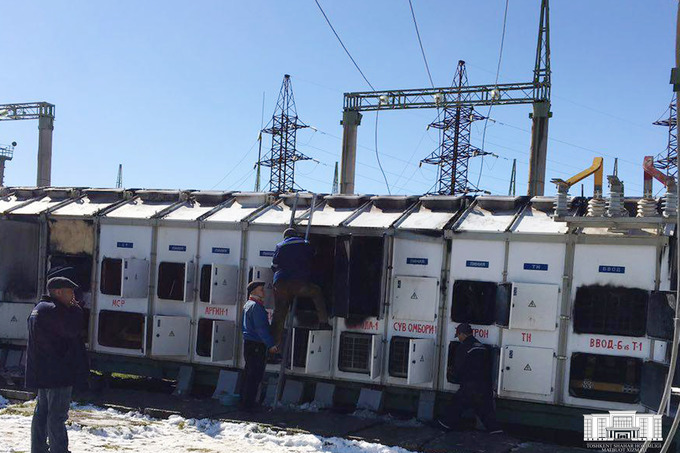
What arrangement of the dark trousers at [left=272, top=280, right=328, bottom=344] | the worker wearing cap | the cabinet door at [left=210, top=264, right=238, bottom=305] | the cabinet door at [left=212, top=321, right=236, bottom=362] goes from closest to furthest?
the worker wearing cap, the dark trousers at [left=272, top=280, right=328, bottom=344], the cabinet door at [left=212, top=321, right=236, bottom=362], the cabinet door at [left=210, top=264, right=238, bottom=305]

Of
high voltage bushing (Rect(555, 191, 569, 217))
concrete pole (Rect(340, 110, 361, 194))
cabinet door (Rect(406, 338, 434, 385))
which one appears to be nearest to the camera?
high voltage bushing (Rect(555, 191, 569, 217))

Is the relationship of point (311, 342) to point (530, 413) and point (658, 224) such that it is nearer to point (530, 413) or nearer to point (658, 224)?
point (530, 413)

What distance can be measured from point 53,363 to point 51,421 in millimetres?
581

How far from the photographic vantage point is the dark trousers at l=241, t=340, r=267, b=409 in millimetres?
9594

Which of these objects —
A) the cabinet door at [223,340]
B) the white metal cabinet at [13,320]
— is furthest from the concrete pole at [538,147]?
the white metal cabinet at [13,320]

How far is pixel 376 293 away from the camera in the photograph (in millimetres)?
9812

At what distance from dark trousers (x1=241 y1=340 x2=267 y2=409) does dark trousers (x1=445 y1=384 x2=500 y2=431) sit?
263 centimetres

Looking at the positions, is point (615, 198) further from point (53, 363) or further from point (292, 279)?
point (53, 363)

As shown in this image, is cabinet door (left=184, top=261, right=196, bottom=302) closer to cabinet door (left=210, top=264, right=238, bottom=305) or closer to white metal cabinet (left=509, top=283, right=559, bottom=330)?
cabinet door (left=210, top=264, right=238, bottom=305)

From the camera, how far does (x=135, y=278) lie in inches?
433

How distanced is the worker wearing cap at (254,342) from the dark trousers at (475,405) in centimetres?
249

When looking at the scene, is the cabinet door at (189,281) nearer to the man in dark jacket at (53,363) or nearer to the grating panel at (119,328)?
the grating panel at (119,328)

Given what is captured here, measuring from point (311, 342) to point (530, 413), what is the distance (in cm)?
309

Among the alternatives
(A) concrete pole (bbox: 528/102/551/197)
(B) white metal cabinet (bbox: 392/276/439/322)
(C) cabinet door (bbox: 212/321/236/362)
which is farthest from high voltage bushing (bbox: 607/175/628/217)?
(A) concrete pole (bbox: 528/102/551/197)
